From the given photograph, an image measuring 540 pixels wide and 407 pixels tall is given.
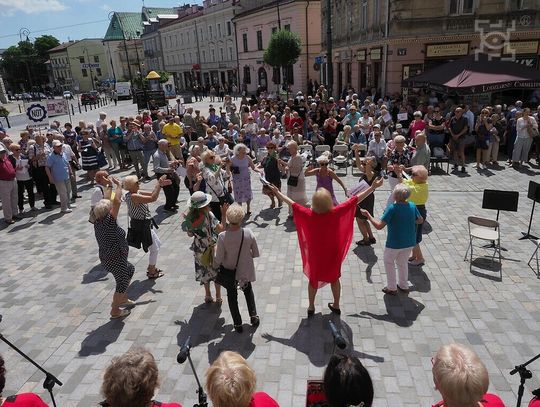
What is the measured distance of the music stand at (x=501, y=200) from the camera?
A: 6.86m

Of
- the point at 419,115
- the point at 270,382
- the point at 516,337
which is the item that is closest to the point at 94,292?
the point at 270,382

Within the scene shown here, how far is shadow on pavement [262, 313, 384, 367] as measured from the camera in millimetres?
4758

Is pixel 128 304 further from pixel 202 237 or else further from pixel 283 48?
pixel 283 48

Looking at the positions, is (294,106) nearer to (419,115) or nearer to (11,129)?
(419,115)

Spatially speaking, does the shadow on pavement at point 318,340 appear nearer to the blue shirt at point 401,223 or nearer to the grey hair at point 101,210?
the blue shirt at point 401,223

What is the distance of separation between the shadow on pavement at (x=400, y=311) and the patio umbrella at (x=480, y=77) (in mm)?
9942

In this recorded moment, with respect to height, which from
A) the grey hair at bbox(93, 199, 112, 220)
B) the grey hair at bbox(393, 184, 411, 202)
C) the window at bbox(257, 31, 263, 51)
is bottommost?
the grey hair at bbox(393, 184, 411, 202)

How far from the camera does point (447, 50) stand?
64.6 feet

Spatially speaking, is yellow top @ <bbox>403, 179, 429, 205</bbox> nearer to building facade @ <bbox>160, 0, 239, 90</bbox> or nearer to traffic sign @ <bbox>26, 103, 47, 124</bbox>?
traffic sign @ <bbox>26, 103, 47, 124</bbox>

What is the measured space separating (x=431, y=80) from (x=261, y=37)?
119ft

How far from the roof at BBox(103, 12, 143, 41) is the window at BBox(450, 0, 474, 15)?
7916cm

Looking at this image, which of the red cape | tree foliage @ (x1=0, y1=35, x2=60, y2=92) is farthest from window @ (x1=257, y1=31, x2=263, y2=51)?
tree foliage @ (x1=0, y1=35, x2=60, y2=92)

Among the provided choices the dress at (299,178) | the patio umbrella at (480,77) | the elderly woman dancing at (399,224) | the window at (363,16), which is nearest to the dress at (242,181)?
the dress at (299,178)

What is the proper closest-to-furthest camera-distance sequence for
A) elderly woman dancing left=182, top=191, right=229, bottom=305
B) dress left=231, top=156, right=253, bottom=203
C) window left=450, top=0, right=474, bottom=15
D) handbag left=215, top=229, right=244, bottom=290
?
handbag left=215, top=229, right=244, bottom=290 < elderly woman dancing left=182, top=191, right=229, bottom=305 < dress left=231, top=156, right=253, bottom=203 < window left=450, top=0, right=474, bottom=15
